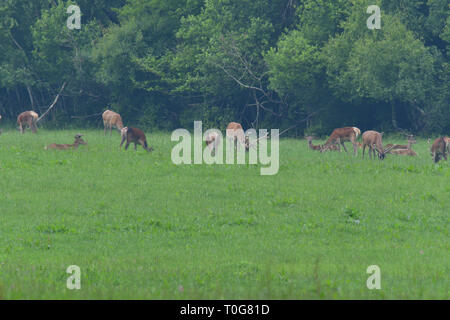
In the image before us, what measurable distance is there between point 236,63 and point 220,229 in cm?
2564

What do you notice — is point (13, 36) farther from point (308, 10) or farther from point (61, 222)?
point (61, 222)

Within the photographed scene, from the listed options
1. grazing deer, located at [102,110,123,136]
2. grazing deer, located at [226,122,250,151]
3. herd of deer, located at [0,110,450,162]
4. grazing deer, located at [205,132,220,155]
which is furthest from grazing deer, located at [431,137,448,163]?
grazing deer, located at [102,110,123,136]

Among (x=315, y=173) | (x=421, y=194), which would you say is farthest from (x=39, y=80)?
(x=421, y=194)

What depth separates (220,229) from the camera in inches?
525

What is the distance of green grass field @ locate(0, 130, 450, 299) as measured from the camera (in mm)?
8961

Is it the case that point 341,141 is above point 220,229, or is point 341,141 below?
above

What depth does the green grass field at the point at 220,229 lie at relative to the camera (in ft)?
29.4

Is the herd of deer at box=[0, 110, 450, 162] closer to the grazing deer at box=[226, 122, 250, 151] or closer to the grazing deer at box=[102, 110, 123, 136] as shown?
the grazing deer at box=[226, 122, 250, 151]

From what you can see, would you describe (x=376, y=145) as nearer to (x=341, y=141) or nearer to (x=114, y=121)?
(x=341, y=141)

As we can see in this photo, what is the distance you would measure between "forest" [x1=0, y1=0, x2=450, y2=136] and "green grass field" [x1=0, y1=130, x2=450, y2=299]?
1309 cm

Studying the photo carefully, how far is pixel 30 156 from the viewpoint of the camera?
2317cm

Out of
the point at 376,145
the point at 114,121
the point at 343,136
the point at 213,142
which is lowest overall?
the point at 376,145

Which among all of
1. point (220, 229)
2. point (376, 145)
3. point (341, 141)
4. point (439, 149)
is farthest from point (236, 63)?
point (220, 229)

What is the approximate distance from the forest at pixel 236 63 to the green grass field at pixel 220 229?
42.9 ft
